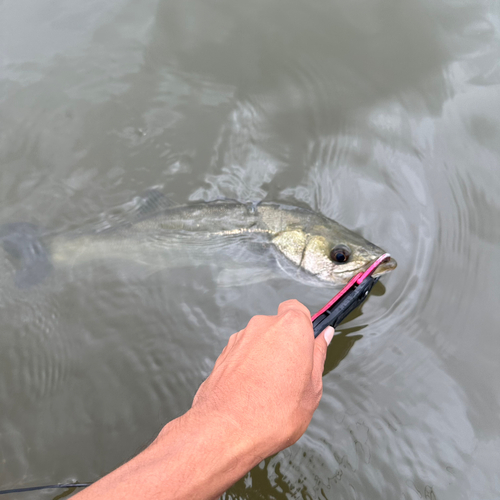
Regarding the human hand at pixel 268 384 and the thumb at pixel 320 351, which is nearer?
the human hand at pixel 268 384

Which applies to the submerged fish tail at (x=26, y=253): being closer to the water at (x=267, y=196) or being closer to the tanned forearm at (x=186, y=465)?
the water at (x=267, y=196)

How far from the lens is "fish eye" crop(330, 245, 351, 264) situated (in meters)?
3.13

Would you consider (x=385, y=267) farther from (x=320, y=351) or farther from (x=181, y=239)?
(x=181, y=239)

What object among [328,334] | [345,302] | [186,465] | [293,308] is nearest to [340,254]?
[345,302]

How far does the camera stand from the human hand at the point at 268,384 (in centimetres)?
156

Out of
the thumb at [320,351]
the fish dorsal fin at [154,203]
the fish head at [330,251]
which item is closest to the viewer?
the thumb at [320,351]

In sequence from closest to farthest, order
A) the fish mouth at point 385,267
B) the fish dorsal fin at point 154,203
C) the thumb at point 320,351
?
the thumb at point 320,351 < the fish mouth at point 385,267 < the fish dorsal fin at point 154,203

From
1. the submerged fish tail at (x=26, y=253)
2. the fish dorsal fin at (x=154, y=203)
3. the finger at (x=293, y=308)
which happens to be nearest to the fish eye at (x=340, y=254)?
the finger at (x=293, y=308)

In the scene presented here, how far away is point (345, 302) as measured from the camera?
254cm

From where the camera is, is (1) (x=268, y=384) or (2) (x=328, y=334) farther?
(2) (x=328, y=334)

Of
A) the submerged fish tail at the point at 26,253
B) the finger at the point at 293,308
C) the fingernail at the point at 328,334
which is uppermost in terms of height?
the finger at the point at 293,308

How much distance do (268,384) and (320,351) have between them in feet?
1.43

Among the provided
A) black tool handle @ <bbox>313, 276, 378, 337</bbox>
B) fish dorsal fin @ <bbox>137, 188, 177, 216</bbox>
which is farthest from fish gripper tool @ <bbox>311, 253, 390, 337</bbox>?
fish dorsal fin @ <bbox>137, 188, 177, 216</bbox>

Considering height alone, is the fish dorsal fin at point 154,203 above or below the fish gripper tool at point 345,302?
below
